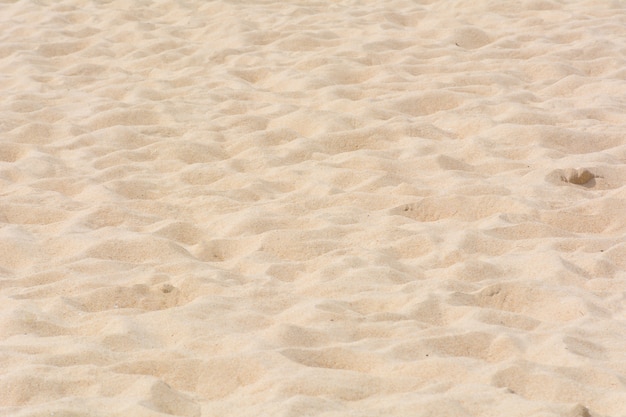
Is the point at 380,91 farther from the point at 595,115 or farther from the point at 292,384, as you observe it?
the point at 292,384

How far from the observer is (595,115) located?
17.6ft

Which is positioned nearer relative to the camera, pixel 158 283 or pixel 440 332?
pixel 440 332

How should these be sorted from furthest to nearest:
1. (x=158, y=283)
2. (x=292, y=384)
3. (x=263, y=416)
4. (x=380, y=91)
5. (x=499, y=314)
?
(x=380, y=91), (x=158, y=283), (x=499, y=314), (x=292, y=384), (x=263, y=416)

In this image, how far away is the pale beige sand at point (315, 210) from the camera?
10.1 ft

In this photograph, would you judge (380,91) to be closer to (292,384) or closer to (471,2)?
(471,2)

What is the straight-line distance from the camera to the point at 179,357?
3.21m

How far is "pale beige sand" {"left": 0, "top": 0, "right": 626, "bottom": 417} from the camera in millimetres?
3086

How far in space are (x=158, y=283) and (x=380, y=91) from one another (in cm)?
246

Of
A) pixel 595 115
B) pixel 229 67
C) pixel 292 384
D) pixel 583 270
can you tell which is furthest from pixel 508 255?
pixel 229 67

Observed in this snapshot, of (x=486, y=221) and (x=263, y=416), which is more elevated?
(x=263, y=416)

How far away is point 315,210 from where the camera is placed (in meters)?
4.48

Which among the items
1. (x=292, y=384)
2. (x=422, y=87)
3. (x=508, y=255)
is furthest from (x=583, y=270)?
(x=422, y=87)

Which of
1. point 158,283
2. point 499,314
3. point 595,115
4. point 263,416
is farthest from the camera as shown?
point 595,115

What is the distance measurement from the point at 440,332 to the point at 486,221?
3.52ft
